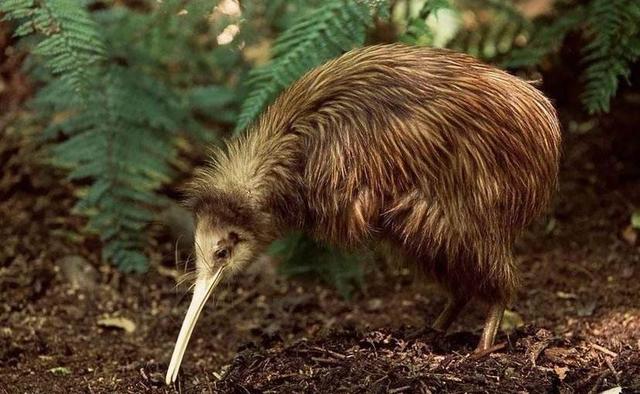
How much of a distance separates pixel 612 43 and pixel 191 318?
1.92m

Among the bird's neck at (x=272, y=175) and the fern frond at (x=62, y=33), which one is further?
the fern frond at (x=62, y=33)

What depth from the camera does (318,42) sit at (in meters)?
3.60

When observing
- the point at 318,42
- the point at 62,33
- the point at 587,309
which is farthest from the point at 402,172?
the point at 62,33

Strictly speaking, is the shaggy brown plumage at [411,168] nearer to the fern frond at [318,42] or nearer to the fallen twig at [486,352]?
the fallen twig at [486,352]

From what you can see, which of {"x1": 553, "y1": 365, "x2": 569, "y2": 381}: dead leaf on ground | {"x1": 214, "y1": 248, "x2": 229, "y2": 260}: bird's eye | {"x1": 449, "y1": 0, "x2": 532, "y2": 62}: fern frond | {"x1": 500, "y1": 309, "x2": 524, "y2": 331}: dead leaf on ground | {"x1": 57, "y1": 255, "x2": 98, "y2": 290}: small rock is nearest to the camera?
{"x1": 553, "y1": 365, "x2": 569, "y2": 381}: dead leaf on ground

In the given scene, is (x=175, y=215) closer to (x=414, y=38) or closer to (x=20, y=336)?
(x=20, y=336)

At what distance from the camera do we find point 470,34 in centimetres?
470

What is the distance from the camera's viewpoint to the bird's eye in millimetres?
3146

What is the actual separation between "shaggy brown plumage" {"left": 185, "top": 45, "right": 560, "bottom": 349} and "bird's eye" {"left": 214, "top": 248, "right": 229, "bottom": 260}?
0.07 ft

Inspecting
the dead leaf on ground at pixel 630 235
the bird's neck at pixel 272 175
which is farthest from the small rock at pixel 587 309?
the bird's neck at pixel 272 175

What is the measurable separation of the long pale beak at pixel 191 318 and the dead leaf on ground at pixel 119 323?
953 millimetres

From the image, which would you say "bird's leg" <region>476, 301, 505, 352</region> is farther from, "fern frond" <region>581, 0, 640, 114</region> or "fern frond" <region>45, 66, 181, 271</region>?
"fern frond" <region>45, 66, 181, 271</region>

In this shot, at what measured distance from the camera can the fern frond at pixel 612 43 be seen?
148 inches

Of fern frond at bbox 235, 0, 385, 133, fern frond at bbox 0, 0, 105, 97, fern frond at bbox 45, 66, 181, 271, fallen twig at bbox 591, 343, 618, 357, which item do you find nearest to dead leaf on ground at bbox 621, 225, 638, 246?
fallen twig at bbox 591, 343, 618, 357
